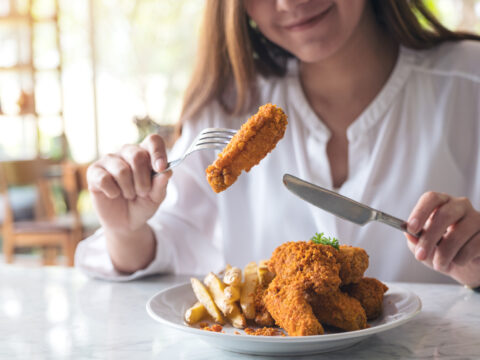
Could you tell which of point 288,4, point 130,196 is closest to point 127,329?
point 130,196

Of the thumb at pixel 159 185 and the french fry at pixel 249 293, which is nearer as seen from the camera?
the french fry at pixel 249 293

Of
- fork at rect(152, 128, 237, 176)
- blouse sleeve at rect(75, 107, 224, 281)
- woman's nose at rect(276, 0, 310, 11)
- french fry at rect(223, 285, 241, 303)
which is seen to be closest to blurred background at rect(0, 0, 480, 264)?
blouse sleeve at rect(75, 107, 224, 281)

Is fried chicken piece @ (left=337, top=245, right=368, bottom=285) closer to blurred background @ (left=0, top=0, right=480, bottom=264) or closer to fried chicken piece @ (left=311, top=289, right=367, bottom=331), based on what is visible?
fried chicken piece @ (left=311, top=289, right=367, bottom=331)

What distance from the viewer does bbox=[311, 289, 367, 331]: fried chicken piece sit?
2.60 feet

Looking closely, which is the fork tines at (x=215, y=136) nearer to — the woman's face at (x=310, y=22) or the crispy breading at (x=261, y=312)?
the crispy breading at (x=261, y=312)

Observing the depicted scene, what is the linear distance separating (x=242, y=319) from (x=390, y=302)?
0.87 ft

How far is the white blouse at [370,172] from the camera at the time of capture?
162 centimetres

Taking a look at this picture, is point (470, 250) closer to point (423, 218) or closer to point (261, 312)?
point (423, 218)

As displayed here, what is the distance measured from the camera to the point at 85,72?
7672mm

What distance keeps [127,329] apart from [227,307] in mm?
200

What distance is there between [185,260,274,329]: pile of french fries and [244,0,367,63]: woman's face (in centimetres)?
76

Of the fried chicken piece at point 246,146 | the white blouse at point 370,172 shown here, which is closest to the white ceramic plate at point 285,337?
the fried chicken piece at point 246,146

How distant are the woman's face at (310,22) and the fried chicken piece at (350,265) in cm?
77

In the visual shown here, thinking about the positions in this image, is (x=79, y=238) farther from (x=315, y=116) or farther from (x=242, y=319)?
(x=242, y=319)
